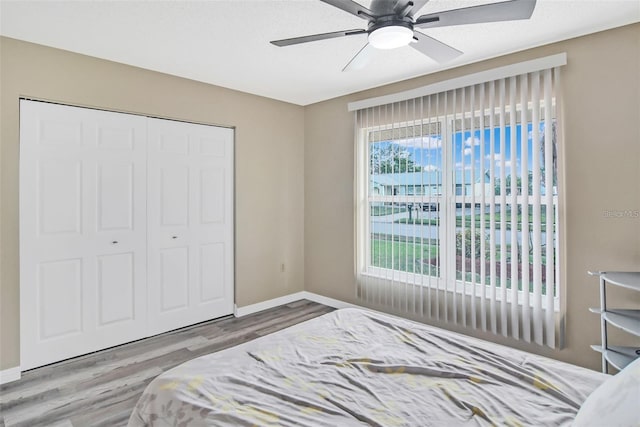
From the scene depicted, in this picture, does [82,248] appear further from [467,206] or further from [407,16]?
[467,206]

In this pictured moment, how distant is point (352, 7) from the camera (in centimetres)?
158

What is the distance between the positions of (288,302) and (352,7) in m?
3.55

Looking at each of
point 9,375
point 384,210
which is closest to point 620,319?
point 384,210

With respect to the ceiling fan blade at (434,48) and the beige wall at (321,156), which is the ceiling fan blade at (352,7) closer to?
the ceiling fan blade at (434,48)

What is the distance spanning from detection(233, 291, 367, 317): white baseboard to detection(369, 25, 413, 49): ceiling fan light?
9.65 ft

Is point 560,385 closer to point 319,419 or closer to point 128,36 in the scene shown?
point 319,419

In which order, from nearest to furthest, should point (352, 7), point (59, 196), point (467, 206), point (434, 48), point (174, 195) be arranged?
point (352, 7)
point (434, 48)
point (59, 196)
point (467, 206)
point (174, 195)

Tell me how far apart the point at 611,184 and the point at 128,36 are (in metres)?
3.58

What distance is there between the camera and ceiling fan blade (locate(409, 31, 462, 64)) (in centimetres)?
183

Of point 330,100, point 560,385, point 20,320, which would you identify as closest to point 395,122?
point 330,100

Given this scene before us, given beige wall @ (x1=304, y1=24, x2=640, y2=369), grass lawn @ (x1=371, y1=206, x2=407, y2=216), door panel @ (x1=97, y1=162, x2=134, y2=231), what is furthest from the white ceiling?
grass lawn @ (x1=371, y1=206, x2=407, y2=216)

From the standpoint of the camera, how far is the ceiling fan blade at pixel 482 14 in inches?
58.1

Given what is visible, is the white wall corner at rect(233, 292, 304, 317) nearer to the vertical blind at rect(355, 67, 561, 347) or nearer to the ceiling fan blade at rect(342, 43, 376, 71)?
the vertical blind at rect(355, 67, 561, 347)

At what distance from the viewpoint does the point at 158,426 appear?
1.33 m
